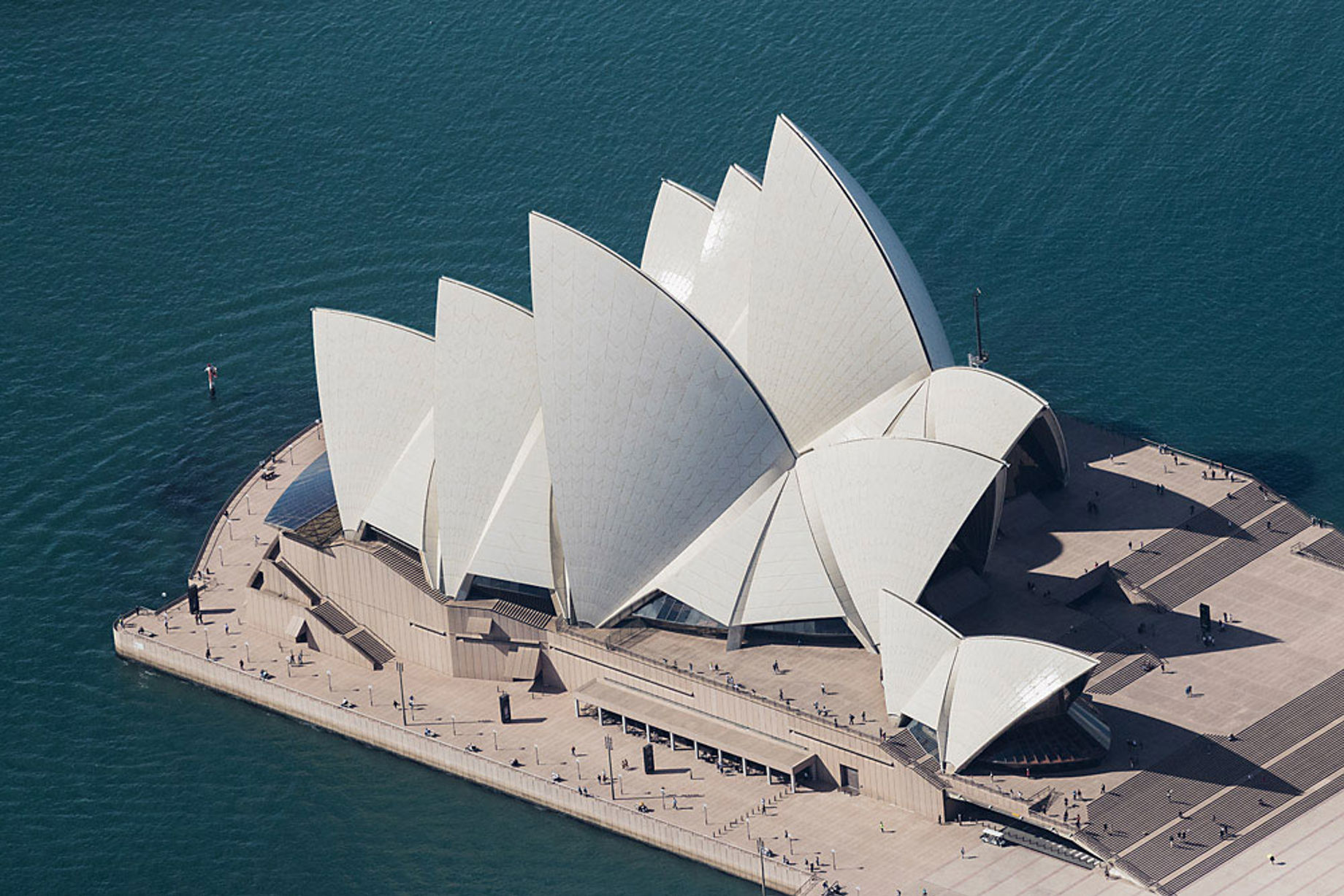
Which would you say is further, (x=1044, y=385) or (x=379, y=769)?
(x=1044, y=385)

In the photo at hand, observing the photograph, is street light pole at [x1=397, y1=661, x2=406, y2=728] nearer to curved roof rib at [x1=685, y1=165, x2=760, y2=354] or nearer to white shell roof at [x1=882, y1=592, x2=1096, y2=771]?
curved roof rib at [x1=685, y1=165, x2=760, y2=354]

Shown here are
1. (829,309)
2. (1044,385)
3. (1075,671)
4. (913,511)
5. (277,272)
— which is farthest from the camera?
(277,272)

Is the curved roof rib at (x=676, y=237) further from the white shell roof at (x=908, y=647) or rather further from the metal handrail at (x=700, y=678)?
the white shell roof at (x=908, y=647)

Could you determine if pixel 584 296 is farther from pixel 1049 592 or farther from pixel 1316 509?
pixel 1316 509

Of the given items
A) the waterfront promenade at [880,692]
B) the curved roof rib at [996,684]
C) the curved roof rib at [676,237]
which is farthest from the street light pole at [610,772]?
the curved roof rib at [676,237]

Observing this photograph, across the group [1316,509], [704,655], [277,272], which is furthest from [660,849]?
[277,272]

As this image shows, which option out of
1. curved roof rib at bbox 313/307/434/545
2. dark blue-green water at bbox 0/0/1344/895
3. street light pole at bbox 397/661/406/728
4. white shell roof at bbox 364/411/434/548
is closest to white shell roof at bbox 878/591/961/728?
dark blue-green water at bbox 0/0/1344/895

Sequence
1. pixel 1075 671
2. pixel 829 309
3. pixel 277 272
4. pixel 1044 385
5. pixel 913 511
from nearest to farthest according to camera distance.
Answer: pixel 1075 671 → pixel 913 511 → pixel 829 309 → pixel 1044 385 → pixel 277 272

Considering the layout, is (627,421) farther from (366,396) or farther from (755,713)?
(366,396)
